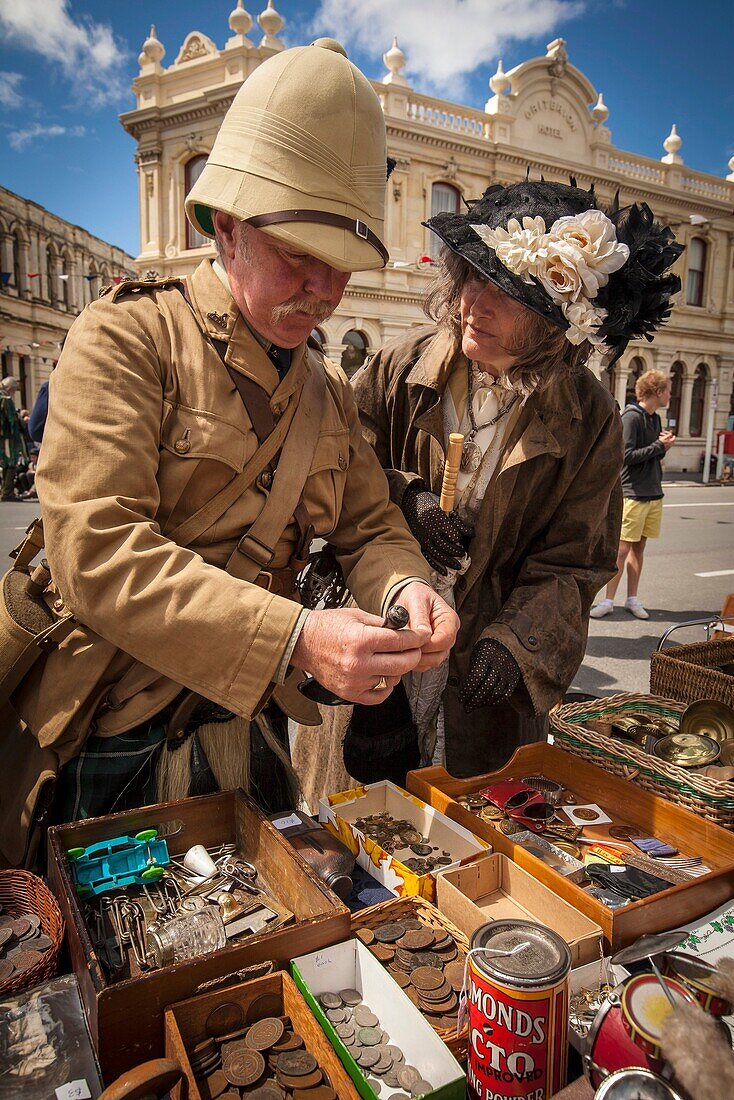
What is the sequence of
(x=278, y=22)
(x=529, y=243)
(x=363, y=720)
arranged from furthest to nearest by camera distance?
1. (x=278, y=22)
2. (x=363, y=720)
3. (x=529, y=243)

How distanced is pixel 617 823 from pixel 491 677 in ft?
1.50

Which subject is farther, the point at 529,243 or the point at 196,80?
the point at 196,80

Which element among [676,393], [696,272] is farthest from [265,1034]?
[696,272]

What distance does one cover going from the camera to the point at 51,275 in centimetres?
3559

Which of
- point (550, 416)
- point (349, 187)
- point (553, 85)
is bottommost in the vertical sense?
point (550, 416)

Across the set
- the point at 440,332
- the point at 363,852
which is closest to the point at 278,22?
the point at 440,332

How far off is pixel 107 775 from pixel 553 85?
3298 centimetres

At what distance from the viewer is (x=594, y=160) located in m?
29.5

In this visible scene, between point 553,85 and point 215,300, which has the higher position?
point 553,85

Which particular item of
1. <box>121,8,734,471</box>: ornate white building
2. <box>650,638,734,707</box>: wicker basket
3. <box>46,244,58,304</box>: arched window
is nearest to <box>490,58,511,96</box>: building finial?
<box>121,8,734,471</box>: ornate white building

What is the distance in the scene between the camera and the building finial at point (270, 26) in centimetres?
2250

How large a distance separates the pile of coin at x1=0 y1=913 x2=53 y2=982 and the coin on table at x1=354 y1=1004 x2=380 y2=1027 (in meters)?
0.50

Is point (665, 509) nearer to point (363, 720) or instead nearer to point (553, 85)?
point (363, 720)

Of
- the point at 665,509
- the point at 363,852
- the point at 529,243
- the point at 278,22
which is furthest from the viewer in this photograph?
the point at 278,22
